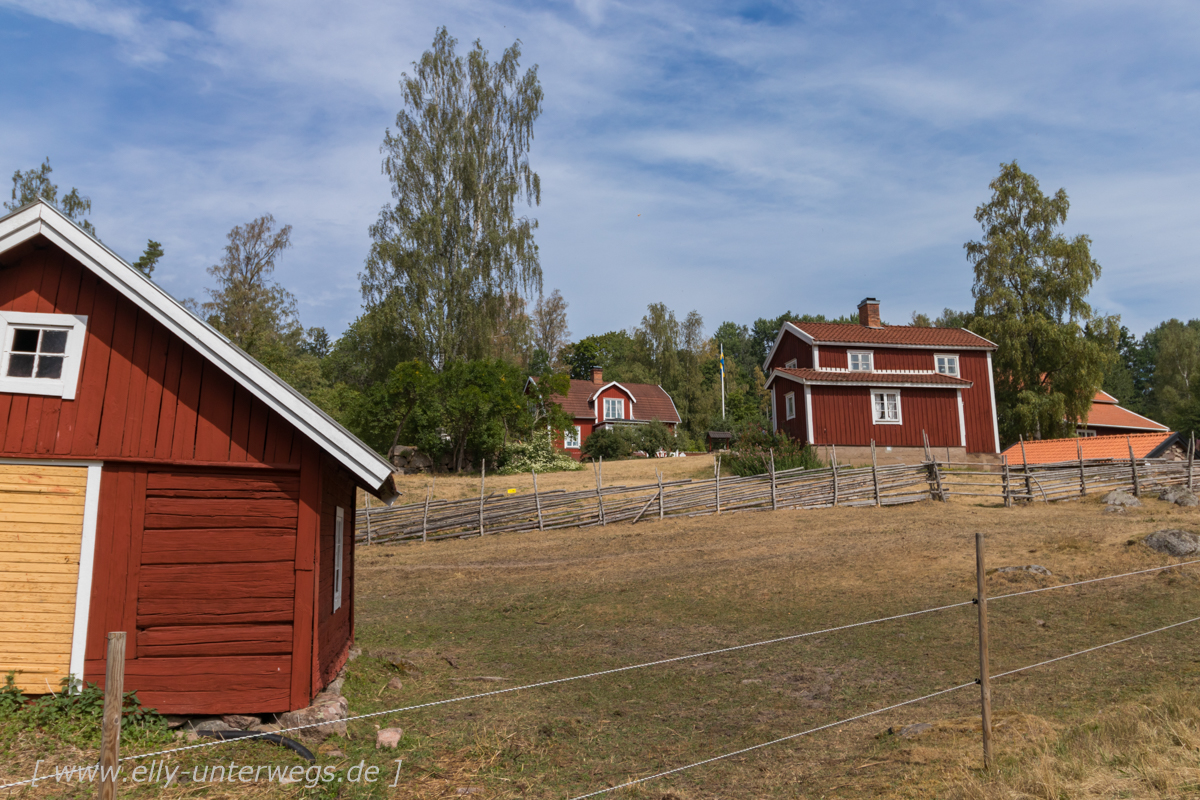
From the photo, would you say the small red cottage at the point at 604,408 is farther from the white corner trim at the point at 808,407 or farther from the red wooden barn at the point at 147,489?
the red wooden barn at the point at 147,489

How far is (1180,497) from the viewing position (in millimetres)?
21547

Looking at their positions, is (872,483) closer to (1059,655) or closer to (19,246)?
(1059,655)

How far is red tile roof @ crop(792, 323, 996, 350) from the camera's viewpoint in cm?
3435

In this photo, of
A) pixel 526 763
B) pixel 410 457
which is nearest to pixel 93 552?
pixel 526 763

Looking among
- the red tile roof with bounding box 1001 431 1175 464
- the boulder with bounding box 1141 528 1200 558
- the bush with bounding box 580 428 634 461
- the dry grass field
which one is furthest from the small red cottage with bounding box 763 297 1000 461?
the boulder with bounding box 1141 528 1200 558

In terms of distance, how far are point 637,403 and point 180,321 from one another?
1817 inches

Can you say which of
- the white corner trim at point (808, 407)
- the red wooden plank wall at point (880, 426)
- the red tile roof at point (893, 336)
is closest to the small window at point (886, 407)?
the red wooden plank wall at point (880, 426)

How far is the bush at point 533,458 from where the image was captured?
3547cm

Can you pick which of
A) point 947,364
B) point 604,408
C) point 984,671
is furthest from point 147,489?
point 604,408

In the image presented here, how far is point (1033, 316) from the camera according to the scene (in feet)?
135

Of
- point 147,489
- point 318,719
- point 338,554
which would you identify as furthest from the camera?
point 338,554

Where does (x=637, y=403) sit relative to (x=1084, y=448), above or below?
above

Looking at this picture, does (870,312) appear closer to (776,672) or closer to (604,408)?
(604,408)

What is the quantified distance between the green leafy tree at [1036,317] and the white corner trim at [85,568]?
140ft
